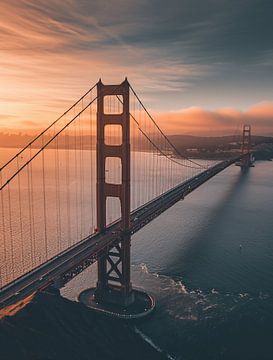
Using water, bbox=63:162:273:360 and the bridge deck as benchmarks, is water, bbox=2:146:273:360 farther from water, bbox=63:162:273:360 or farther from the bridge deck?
the bridge deck

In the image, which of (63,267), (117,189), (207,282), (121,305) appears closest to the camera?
(63,267)

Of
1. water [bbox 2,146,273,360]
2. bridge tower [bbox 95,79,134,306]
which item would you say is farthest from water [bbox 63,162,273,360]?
bridge tower [bbox 95,79,134,306]

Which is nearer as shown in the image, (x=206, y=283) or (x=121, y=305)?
(x=121, y=305)

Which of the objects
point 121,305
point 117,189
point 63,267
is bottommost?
point 121,305

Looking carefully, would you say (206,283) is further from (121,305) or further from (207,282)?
(121,305)

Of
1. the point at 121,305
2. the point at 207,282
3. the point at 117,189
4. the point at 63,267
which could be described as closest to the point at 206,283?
the point at 207,282

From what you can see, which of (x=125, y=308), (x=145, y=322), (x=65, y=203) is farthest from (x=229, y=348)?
(x=65, y=203)

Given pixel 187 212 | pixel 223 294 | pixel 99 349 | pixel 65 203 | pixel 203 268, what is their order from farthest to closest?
pixel 65 203 < pixel 187 212 < pixel 203 268 < pixel 223 294 < pixel 99 349

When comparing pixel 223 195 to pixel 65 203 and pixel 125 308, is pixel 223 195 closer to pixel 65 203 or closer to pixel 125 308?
pixel 65 203
